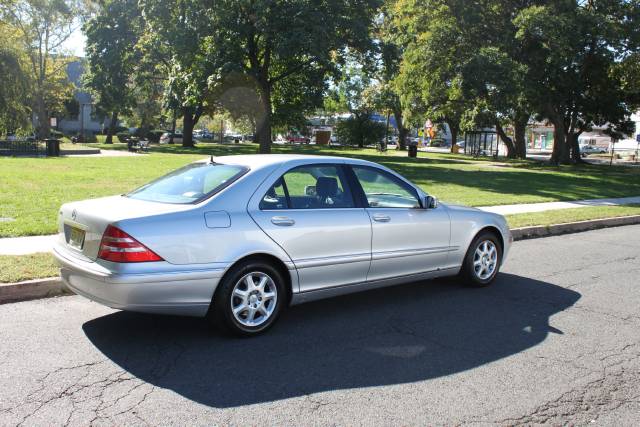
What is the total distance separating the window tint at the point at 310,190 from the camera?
17.0 ft

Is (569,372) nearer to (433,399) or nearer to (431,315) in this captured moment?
(433,399)

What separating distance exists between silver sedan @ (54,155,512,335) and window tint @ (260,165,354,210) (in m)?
0.01

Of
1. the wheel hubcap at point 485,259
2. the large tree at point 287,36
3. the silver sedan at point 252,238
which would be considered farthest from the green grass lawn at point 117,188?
the large tree at point 287,36

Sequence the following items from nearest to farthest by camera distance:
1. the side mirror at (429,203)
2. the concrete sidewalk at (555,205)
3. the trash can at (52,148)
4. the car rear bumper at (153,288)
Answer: the car rear bumper at (153,288)
the side mirror at (429,203)
the concrete sidewalk at (555,205)
the trash can at (52,148)

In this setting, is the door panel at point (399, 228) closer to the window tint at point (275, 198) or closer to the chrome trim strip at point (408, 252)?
the chrome trim strip at point (408, 252)

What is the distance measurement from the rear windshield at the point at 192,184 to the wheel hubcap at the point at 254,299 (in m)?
0.80

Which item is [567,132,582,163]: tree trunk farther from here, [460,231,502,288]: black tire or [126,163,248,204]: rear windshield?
[126,163,248,204]: rear windshield

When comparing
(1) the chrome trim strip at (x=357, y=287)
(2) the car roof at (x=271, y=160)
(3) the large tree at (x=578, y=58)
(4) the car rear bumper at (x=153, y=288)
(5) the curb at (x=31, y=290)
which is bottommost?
(5) the curb at (x=31, y=290)

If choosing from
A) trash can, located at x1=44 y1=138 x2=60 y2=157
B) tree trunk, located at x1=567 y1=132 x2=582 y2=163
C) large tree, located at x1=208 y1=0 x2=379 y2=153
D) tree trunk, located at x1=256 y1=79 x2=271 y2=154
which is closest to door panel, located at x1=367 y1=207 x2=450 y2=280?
large tree, located at x1=208 y1=0 x2=379 y2=153

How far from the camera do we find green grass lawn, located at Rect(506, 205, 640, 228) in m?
11.8

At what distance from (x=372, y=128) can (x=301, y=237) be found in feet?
197

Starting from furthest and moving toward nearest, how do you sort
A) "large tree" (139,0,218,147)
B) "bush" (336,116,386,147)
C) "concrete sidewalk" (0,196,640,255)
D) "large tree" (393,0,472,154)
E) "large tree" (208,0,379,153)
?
"bush" (336,116,386,147), "large tree" (139,0,218,147), "large tree" (393,0,472,154), "large tree" (208,0,379,153), "concrete sidewalk" (0,196,640,255)

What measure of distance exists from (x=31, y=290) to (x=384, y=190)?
377 cm

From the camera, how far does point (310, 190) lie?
18.5 feet
